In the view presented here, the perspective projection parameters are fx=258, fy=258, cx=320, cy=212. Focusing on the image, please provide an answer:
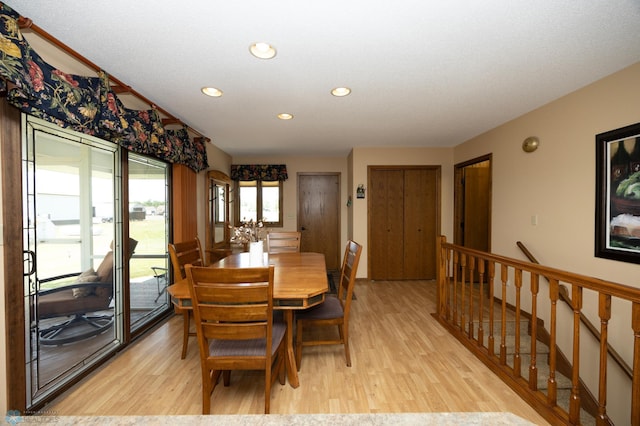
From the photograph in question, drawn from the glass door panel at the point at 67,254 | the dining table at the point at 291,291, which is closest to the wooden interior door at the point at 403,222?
the dining table at the point at 291,291

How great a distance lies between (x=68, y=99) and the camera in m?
1.60

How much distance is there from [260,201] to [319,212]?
4.05 feet

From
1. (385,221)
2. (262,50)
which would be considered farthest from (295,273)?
(385,221)

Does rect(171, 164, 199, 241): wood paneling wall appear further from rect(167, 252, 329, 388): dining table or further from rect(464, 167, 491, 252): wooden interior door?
rect(464, 167, 491, 252): wooden interior door

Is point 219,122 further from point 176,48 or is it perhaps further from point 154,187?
point 176,48

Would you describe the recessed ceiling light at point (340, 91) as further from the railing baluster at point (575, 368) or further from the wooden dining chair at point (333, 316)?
the railing baluster at point (575, 368)

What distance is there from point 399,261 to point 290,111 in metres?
3.20

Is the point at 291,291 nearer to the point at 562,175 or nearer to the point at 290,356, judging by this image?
the point at 290,356

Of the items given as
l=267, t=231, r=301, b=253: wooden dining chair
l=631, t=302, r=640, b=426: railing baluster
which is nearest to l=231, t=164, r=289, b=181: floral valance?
l=267, t=231, r=301, b=253: wooden dining chair

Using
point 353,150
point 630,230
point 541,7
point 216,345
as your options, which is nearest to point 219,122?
point 353,150

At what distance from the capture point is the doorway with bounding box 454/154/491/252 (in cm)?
439

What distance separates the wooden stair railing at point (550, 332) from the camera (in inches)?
50.8

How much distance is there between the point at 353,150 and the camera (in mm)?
4477

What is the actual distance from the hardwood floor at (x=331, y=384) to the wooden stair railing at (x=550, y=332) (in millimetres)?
124
